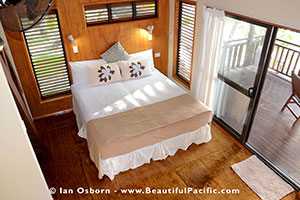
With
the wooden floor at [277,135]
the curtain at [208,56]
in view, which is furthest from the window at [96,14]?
the wooden floor at [277,135]

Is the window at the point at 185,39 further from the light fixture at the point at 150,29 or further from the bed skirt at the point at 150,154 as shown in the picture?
the bed skirt at the point at 150,154

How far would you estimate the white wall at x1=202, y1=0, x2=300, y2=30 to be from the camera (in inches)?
90.0

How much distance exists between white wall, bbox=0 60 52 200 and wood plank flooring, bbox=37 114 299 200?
1.92 meters

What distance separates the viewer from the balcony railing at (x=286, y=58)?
5387 millimetres

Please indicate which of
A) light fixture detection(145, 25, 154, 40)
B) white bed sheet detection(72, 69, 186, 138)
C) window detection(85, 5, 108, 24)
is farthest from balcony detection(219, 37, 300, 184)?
window detection(85, 5, 108, 24)

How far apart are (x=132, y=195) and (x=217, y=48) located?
228 cm

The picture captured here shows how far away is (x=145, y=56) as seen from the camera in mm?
4363

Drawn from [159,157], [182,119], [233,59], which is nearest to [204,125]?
[182,119]

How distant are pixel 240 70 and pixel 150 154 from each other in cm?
178

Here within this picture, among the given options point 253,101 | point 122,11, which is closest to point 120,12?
point 122,11

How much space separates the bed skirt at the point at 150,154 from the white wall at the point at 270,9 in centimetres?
162

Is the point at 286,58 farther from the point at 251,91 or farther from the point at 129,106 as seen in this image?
the point at 129,106

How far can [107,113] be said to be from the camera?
3.23 metres

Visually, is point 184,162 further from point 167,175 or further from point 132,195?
point 132,195
